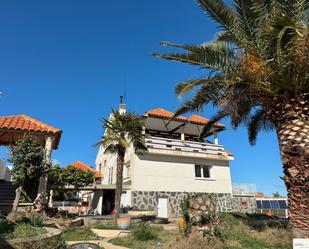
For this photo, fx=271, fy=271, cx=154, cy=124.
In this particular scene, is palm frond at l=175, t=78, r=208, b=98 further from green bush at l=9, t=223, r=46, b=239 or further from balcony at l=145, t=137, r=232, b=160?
balcony at l=145, t=137, r=232, b=160

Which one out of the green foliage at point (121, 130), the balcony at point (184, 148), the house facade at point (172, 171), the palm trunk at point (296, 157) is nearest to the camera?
the palm trunk at point (296, 157)

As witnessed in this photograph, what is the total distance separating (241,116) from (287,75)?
431 centimetres

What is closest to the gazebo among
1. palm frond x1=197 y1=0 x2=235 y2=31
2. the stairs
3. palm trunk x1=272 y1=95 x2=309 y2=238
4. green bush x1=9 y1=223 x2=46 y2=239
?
the stairs

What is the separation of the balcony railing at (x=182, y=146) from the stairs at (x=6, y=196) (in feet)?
39.1

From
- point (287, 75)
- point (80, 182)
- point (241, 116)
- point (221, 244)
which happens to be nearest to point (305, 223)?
point (221, 244)

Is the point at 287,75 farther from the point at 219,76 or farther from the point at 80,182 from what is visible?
the point at 80,182

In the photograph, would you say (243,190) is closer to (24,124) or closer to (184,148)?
(184,148)

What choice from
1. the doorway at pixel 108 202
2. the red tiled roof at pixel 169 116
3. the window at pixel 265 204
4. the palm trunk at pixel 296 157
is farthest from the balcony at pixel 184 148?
the palm trunk at pixel 296 157

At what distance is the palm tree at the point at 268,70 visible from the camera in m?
7.44

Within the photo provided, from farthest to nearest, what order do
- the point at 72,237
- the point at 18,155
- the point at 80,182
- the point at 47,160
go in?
the point at 80,182, the point at 47,160, the point at 18,155, the point at 72,237

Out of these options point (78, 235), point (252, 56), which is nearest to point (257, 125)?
point (252, 56)

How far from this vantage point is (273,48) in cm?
859

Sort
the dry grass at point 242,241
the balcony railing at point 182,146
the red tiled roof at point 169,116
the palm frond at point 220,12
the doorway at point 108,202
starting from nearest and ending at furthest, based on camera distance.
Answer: the dry grass at point 242,241 → the palm frond at point 220,12 → the balcony railing at point 182,146 → the red tiled roof at point 169,116 → the doorway at point 108,202

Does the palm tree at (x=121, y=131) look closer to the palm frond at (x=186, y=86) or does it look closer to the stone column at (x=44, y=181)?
the stone column at (x=44, y=181)
